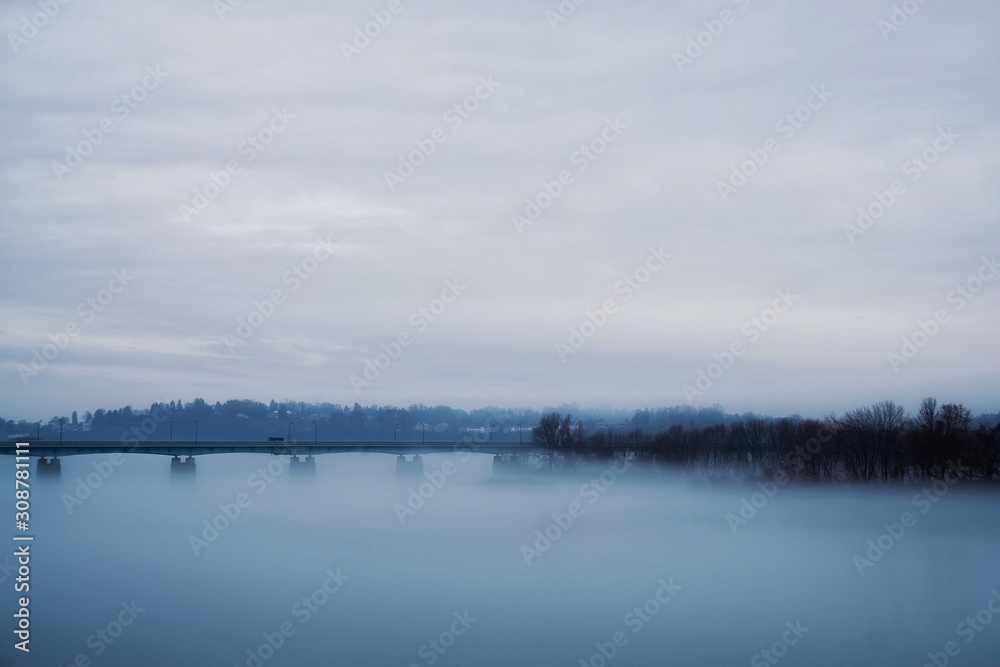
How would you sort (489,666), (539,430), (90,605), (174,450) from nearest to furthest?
1. (489,666)
2. (90,605)
3. (174,450)
4. (539,430)

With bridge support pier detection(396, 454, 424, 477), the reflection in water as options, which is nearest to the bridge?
bridge support pier detection(396, 454, 424, 477)

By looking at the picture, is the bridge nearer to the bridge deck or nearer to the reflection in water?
the bridge deck

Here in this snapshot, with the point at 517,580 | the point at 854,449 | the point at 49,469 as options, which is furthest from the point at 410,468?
the point at 517,580

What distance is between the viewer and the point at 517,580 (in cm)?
3303

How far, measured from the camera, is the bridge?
256ft

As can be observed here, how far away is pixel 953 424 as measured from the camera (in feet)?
207

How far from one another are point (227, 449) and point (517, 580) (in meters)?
58.4

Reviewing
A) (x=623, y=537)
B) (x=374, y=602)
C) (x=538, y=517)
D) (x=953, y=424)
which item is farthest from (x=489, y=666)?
(x=953, y=424)

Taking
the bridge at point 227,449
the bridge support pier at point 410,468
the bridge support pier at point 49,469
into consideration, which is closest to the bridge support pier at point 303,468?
the bridge at point 227,449

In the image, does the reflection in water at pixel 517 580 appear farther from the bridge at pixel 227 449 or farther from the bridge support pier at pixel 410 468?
the bridge support pier at pixel 410 468

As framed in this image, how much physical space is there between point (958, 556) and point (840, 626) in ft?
47.1

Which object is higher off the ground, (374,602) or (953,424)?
(953,424)

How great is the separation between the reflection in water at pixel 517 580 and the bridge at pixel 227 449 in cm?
1541

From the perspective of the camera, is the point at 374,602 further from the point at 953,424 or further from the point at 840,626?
the point at 953,424
